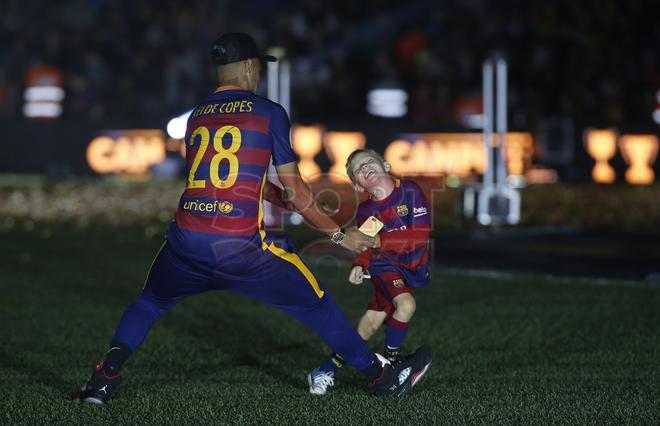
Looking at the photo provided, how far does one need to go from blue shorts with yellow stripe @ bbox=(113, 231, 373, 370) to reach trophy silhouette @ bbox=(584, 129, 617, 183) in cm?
1770

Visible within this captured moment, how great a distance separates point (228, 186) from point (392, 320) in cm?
176

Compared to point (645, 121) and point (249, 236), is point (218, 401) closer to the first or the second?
point (249, 236)

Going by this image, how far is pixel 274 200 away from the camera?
6824mm

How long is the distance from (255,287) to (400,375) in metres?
1.10

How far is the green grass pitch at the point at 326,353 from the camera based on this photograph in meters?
6.69

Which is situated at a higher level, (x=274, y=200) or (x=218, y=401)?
(x=274, y=200)

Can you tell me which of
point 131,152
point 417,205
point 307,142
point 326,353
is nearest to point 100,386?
point 417,205

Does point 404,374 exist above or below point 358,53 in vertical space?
below

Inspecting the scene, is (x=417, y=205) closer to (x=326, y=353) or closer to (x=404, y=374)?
(x=404, y=374)

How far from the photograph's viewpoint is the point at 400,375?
7.04 m

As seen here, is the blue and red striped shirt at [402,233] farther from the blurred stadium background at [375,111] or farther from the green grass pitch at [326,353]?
the blurred stadium background at [375,111]

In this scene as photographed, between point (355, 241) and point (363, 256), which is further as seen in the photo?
A: point (363, 256)

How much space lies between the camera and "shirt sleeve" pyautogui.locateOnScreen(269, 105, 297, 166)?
20.9 feet

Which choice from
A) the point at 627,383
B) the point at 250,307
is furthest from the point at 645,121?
the point at 627,383
